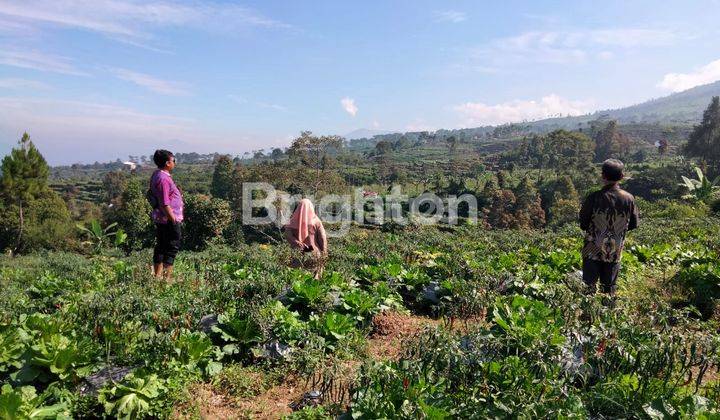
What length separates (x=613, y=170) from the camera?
4.60 metres

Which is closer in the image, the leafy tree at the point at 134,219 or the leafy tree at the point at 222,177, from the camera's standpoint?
the leafy tree at the point at 134,219

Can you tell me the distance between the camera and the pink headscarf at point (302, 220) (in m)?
6.04

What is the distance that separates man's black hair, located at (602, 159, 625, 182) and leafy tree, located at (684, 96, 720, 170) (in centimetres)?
4653

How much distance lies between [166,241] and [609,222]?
5.44 m

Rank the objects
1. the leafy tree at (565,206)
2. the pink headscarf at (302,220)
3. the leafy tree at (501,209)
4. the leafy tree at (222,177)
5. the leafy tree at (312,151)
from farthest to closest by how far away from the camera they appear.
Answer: the leafy tree at (222,177), the leafy tree at (312,151), the leafy tree at (501,209), the leafy tree at (565,206), the pink headscarf at (302,220)

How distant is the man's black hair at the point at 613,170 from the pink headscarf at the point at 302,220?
3686mm

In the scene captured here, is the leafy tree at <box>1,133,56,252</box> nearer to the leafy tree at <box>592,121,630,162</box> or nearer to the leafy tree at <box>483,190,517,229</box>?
the leafy tree at <box>483,190,517,229</box>

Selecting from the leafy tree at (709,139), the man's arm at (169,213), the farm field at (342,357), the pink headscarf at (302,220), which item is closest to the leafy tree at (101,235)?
the man's arm at (169,213)

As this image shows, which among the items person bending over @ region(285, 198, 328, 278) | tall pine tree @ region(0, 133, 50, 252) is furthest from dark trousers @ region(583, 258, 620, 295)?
tall pine tree @ region(0, 133, 50, 252)

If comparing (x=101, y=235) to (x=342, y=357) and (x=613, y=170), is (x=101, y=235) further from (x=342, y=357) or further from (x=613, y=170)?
(x=613, y=170)

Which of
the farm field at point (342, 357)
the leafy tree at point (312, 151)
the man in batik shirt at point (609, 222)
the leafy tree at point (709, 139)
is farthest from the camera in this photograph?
the leafy tree at point (709, 139)

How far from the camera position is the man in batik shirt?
470 centimetres

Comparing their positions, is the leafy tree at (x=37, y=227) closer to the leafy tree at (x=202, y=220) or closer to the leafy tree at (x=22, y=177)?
the leafy tree at (x=22, y=177)

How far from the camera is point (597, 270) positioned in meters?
4.87
